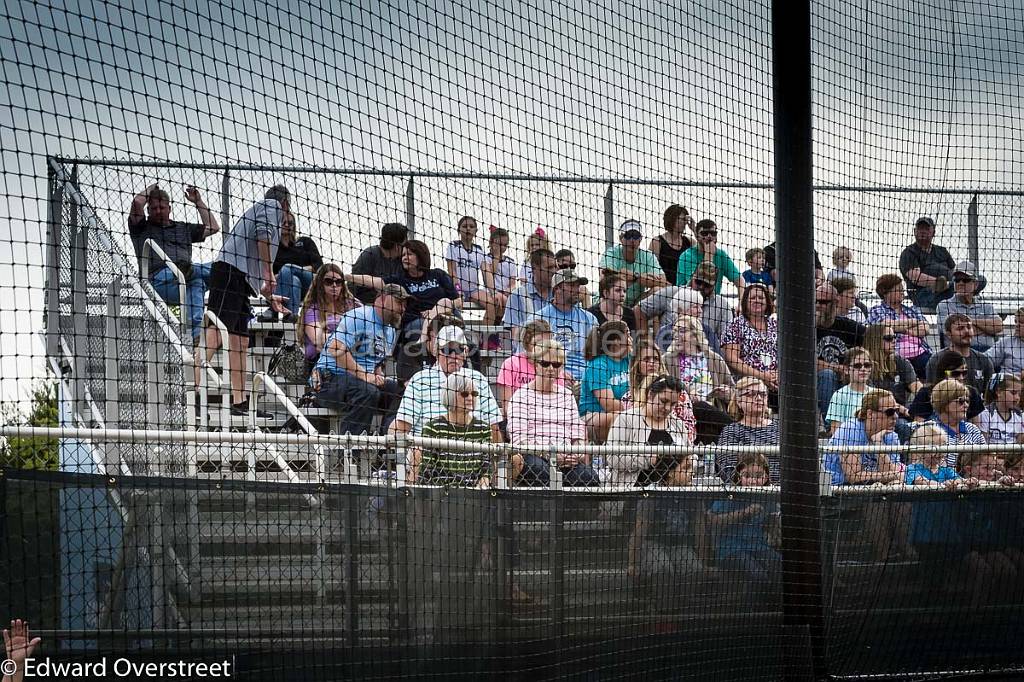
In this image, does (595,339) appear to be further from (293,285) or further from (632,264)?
(293,285)

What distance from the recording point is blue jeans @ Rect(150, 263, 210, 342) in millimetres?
4789

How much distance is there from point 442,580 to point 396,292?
120 cm

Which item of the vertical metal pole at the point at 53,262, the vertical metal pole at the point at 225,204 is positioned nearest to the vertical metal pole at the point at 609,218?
the vertical metal pole at the point at 225,204

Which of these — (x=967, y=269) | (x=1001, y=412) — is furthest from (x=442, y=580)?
(x=1001, y=412)

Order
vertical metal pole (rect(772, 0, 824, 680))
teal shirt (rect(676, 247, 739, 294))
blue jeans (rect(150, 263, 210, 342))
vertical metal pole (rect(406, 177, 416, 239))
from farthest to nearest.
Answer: blue jeans (rect(150, 263, 210, 342))
teal shirt (rect(676, 247, 739, 294))
vertical metal pole (rect(406, 177, 416, 239))
vertical metal pole (rect(772, 0, 824, 680))

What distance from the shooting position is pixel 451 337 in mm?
4164

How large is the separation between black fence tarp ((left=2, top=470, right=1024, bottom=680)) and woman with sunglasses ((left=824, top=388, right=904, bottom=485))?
1.00 feet

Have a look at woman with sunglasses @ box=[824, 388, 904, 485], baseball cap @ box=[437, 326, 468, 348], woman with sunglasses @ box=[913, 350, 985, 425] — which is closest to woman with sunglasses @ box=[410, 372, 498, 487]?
baseball cap @ box=[437, 326, 468, 348]

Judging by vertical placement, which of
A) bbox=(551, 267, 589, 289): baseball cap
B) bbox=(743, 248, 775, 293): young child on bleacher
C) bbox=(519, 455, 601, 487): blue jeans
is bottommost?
bbox=(519, 455, 601, 487): blue jeans

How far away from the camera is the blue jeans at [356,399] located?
409cm

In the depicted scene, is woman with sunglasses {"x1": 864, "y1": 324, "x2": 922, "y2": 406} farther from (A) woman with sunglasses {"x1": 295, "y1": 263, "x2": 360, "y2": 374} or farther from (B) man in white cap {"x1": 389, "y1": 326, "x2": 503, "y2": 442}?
(A) woman with sunglasses {"x1": 295, "y1": 263, "x2": 360, "y2": 374}

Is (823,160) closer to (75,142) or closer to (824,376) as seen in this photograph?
(824,376)

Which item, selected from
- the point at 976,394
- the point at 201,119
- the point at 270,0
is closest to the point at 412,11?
the point at 270,0

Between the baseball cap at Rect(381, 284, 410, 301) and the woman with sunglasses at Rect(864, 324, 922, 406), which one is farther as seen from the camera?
the woman with sunglasses at Rect(864, 324, 922, 406)
